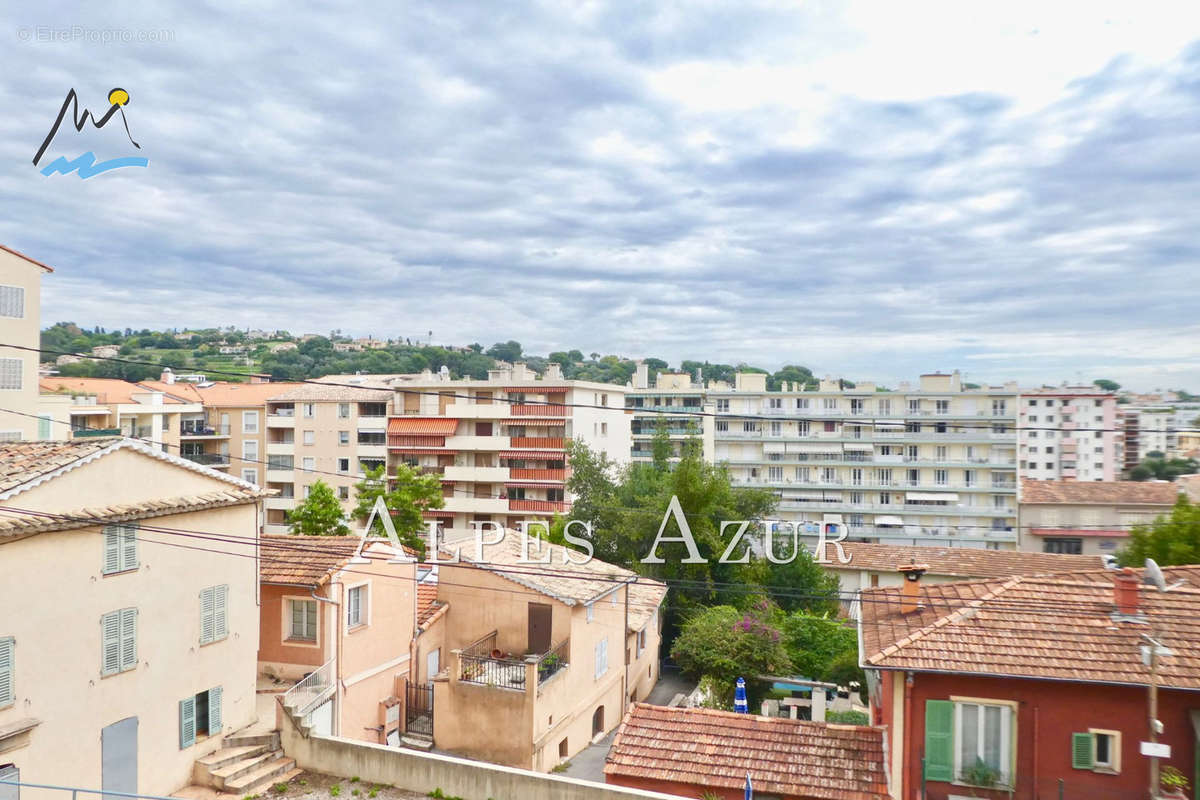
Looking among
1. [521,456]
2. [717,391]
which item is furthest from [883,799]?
[717,391]

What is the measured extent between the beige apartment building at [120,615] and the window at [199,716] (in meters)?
0.02

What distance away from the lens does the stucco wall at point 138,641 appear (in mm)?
12883

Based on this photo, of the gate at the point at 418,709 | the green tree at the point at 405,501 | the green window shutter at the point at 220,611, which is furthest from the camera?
the green tree at the point at 405,501

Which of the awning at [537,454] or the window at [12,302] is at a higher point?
the window at [12,302]

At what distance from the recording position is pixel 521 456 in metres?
55.6

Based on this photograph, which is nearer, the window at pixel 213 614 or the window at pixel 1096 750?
the window at pixel 1096 750

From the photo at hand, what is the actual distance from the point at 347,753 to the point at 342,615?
5.82m

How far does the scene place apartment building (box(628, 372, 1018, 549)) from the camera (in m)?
68.0

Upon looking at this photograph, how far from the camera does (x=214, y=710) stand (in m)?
16.7

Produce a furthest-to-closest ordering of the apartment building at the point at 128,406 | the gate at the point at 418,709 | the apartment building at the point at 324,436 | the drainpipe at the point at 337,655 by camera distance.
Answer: the apartment building at the point at 324,436 → the apartment building at the point at 128,406 → the gate at the point at 418,709 → the drainpipe at the point at 337,655

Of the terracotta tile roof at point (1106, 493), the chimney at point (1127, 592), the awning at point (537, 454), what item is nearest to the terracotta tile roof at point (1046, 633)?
the chimney at point (1127, 592)

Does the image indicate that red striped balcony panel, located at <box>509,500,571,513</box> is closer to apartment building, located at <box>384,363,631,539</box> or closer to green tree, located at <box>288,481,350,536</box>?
apartment building, located at <box>384,363,631,539</box>

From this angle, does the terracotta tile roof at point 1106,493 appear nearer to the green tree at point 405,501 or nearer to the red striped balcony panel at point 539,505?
the red striped balcony panel at point 539,505

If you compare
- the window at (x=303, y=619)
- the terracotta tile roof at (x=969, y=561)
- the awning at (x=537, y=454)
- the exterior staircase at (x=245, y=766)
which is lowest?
the terracotta tile roof at (x=969, y=561)
